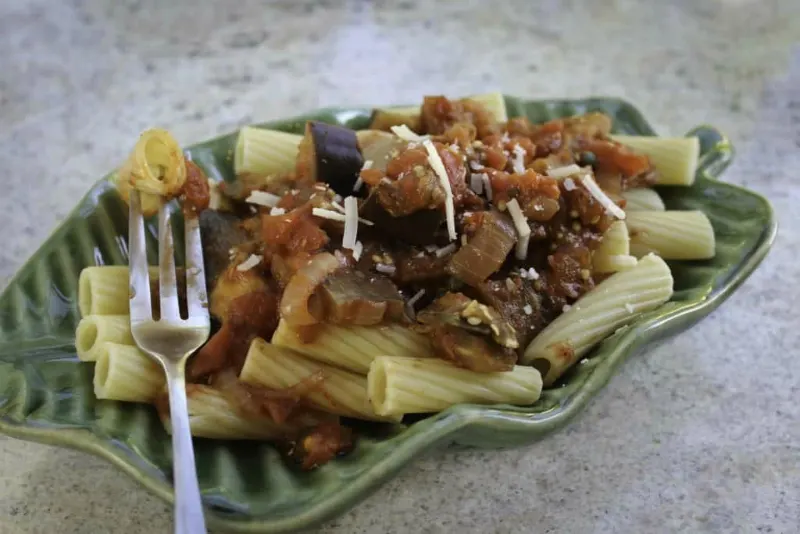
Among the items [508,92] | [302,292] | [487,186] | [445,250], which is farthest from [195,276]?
[508,92]

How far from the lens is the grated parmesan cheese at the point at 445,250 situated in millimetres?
1360

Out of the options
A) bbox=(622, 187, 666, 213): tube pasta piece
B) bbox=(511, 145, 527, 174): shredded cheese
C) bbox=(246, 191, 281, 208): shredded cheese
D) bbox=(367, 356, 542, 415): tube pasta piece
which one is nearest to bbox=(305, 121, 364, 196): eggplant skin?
bbox=(246, 191, 281, 208): shredded cheese

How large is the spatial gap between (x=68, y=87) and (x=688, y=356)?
2.16m

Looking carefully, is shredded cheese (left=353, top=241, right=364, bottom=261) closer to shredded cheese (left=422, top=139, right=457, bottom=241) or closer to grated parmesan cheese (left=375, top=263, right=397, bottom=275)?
grated parmesan cheese (left=375, top=263, right=397, bottom=275)

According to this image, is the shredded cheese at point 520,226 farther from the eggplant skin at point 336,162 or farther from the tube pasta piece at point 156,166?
the tube pasta piece at point 156,166

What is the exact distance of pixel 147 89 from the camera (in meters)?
2.59

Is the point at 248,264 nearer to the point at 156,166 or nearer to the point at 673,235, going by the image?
the point at 156,166

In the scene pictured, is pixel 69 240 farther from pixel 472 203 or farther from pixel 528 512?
pixel 528 512

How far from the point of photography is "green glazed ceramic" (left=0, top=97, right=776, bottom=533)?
1098 mm

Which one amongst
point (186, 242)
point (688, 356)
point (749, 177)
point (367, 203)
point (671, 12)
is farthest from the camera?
point (671, 12)

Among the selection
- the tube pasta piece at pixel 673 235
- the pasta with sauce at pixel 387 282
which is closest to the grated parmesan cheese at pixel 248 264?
the pasta with sauce at pixel 387 282

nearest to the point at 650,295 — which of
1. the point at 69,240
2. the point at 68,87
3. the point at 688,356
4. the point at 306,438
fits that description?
the point at 688,356

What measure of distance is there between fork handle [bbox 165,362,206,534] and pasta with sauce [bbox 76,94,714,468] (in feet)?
0.29

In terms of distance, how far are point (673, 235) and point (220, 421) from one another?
3.33 feet
